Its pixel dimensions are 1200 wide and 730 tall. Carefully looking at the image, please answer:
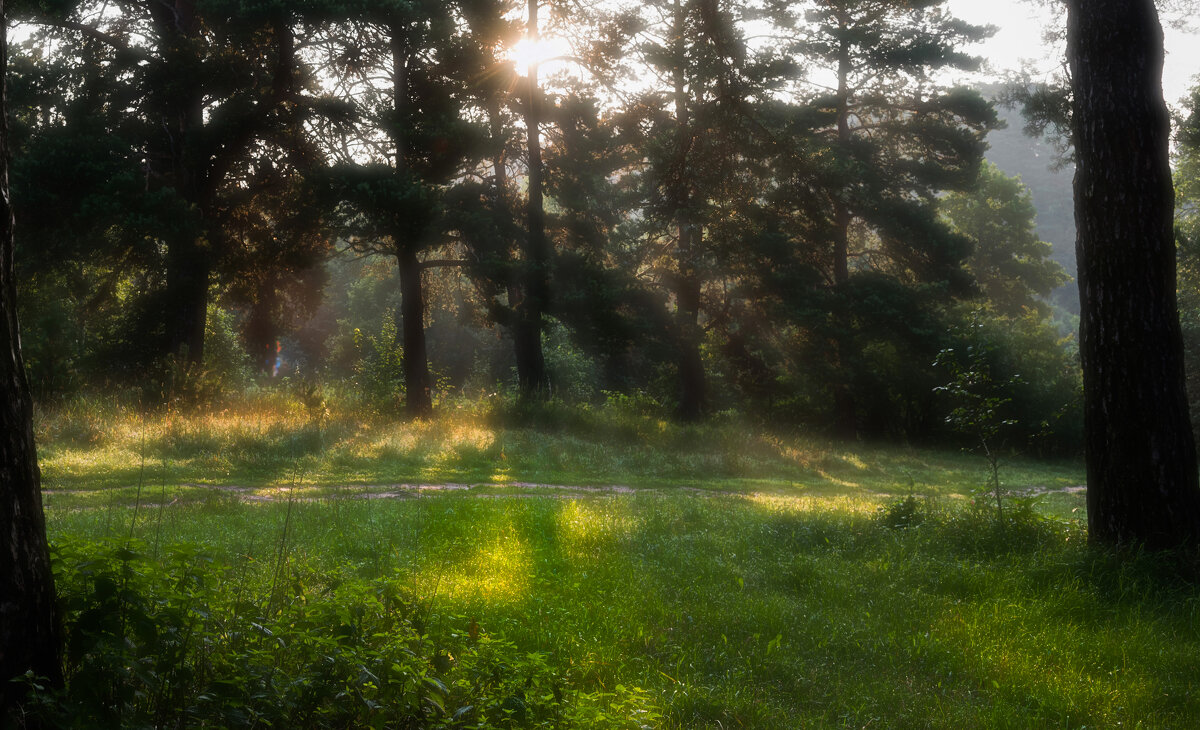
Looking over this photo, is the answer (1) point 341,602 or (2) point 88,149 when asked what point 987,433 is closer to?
(1) point 341,602

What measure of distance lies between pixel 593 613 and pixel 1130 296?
501 centimetres

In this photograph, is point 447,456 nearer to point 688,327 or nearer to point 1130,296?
point 1130,296

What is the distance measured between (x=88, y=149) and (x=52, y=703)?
19.4 metres

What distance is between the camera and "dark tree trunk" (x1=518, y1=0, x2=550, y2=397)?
22969mm

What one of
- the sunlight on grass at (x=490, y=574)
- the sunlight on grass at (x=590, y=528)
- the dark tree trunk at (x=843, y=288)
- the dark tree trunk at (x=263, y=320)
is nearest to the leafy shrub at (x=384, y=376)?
the dark tree trunk at (x=263, y=320)

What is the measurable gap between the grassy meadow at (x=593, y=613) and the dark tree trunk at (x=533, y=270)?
39.2 feet

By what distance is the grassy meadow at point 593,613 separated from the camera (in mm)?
3354

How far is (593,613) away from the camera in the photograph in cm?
542

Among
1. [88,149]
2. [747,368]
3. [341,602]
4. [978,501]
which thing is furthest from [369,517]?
[747,368]

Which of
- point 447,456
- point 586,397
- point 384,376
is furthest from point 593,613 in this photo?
point 586,397

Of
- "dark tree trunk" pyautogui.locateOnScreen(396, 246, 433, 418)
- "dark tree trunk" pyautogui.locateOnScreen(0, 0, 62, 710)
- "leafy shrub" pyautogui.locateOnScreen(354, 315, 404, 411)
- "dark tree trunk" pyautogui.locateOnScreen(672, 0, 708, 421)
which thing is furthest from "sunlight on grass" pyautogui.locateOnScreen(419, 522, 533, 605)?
"dark tree trunk" pyautogui.locateOnScreen(672, 0, 708, 421)

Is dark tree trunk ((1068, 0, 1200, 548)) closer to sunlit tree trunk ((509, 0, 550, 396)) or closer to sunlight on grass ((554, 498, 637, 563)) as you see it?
sunlight on grass ((554, 498, 637, 563))

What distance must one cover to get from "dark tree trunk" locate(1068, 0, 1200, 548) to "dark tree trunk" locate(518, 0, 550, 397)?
16842 millimetres

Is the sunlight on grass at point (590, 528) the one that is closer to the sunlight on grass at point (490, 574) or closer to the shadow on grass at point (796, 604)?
the shadow on grass at point (796, 604)
